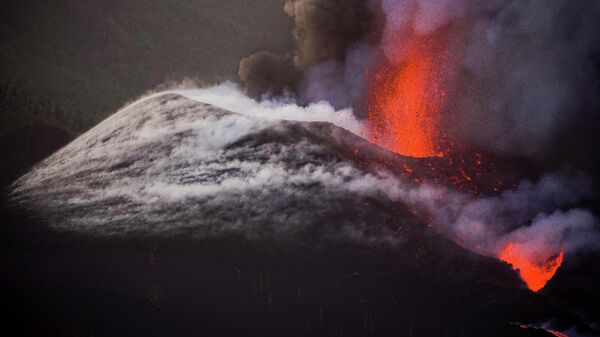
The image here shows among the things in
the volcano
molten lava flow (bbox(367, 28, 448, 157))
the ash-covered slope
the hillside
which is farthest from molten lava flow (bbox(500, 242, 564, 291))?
the hillside

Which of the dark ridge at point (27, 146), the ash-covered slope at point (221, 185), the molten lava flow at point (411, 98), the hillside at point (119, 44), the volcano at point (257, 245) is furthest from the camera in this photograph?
the hillside at point (119, 44)

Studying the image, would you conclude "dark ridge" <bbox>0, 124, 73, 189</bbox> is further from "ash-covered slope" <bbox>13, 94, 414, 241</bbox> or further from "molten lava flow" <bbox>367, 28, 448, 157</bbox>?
"molten lava flow" <bbox>367, 28, 448, 157</bbox>

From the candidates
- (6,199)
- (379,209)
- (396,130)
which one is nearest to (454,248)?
(379,209)

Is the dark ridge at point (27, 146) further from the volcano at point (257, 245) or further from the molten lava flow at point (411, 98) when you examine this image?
the molten lava flow at point (411, 98)

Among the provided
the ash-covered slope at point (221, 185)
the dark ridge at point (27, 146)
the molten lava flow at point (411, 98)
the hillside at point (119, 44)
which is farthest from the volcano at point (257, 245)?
the hillside at point (119, 44)

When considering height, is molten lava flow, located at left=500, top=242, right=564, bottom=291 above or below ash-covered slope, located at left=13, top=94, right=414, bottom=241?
below

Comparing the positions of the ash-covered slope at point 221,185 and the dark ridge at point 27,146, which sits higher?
the dark ridge at point 27,146

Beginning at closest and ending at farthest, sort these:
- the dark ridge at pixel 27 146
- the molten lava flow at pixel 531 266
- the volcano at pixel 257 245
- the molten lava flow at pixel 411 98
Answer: the volcano at pixel 257 245 → the molten lava flow at pixel 531 266 → the molten lava flow at pixel 411 98 → the dark ridge at pixel 27 146
